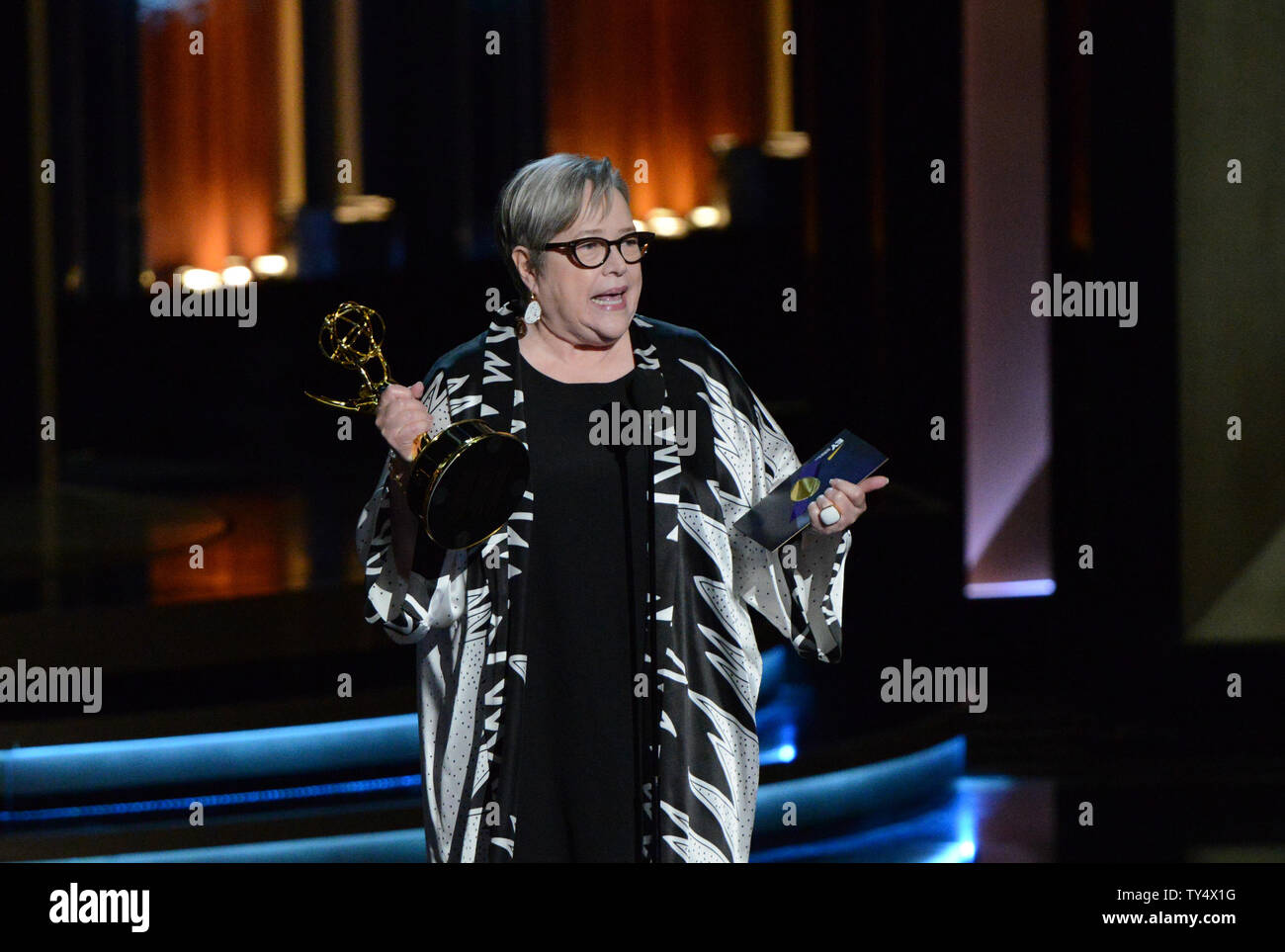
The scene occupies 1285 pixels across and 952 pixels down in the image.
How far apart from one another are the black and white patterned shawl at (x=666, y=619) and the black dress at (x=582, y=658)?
0.09ft

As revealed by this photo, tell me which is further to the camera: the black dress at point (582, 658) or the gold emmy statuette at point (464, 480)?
the black dress at point (582, 658)

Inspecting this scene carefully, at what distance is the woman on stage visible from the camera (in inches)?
86.7

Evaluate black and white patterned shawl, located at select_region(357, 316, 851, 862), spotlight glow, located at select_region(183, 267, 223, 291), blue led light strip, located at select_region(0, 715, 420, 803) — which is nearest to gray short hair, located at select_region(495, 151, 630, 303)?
black and white patterned shawl, located at select_region(357, 316, 851, 862)

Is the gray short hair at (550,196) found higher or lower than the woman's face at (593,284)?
higher

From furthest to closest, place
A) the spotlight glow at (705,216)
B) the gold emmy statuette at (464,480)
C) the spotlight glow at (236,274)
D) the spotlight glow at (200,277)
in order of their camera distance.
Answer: the spotlight glow at (200,277), the spotlight glow at (236,274), the spotlight glow at (705,216), the gold emmy statuette at (464,480)

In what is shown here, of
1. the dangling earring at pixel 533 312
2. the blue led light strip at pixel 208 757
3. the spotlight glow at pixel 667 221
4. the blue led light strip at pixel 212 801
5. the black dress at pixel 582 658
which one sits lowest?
the blue led light strip at pixel 212 801

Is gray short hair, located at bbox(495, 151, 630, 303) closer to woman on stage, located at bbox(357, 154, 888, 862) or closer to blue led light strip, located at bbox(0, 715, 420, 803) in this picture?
woman on stage, located at bbox(357, 154, 888, 862)

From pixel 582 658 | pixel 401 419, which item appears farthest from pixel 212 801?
pixel 401 419

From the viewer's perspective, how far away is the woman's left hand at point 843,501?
2139mm

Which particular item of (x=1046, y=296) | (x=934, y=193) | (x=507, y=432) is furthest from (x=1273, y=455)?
(x=507, y=432)

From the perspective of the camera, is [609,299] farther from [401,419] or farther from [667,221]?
[667,221]

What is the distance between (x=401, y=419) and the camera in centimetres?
207

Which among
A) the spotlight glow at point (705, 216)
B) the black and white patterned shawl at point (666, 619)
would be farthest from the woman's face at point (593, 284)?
the spotlight glow at point (705, 216)

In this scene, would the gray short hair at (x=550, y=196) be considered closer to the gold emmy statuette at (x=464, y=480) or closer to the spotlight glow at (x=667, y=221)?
the gold emmy statuette at (x=464, y=480)
